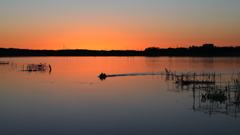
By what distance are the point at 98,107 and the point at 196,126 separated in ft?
17.0

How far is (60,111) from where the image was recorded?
12180mm

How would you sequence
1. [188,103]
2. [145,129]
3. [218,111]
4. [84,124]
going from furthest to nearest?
[188,103] < [218,111] < [84,124] < [145,129]

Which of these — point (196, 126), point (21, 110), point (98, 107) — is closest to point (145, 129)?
point (196, 126)

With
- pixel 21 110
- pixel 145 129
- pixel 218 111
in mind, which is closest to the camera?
pixel 145 129

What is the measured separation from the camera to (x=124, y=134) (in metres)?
8.64

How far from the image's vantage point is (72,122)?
1012 cm

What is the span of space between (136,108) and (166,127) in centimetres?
336

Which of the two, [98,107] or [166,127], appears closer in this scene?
[166,127]

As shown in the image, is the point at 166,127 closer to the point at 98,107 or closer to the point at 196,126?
the point at 196,126

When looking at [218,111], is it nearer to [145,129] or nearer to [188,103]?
[188,103]

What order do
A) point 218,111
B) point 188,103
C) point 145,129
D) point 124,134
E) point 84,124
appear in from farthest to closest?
point 188,103 < point 218,111 < point 84,124 < point 145,129 < point 124,134

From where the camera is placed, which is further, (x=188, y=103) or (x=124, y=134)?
(x=188, y=103)

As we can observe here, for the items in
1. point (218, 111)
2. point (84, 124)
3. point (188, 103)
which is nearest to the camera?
point (84, 124)

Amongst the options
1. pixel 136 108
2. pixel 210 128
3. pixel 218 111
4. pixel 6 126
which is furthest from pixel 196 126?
pixel 6 126
